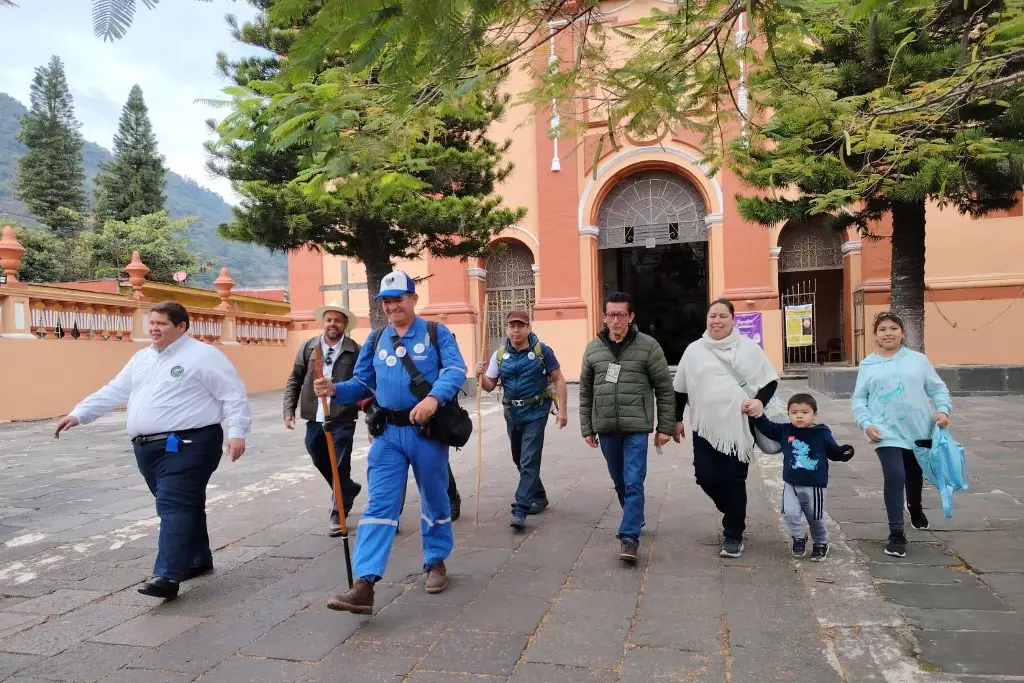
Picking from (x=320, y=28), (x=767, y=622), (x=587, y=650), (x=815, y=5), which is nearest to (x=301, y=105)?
(x=320, y=28)

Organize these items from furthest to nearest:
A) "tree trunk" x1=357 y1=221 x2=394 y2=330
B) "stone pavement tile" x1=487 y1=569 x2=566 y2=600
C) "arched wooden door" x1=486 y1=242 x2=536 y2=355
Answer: "arched wooden door" x1=486 y1=242 x2=536 y2=355 < "tree trunk" x1=357 y1=221 x2=394 y2=330 < "stone pavement tile" x1=487 y1=569 x2=566 y2=600

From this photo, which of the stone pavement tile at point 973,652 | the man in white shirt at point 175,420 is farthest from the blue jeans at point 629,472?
the man in white shirt at point 175,420

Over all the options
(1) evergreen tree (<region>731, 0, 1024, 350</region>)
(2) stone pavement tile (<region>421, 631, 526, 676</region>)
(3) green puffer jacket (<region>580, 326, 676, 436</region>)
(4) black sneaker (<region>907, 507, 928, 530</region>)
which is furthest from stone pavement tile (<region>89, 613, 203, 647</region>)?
(1) evergreen tree (<region>731, 0, 1024, 350</region>)

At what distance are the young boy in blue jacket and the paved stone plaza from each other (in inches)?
8.8

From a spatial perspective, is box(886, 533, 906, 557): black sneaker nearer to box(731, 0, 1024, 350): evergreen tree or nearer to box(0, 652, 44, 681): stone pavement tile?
box(731, 0, 1024, 350): evergreen tree

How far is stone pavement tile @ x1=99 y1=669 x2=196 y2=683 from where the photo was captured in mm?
2830

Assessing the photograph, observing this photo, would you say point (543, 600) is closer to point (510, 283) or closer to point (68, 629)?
point (68, 629)

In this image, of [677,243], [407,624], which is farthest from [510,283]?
[407,624]

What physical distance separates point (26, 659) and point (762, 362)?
410cm

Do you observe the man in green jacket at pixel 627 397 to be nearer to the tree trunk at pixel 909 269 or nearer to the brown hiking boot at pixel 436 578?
the brown hiking boot at pixel 436 578

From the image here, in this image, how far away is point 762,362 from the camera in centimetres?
425

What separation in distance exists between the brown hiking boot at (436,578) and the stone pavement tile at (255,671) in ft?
3.02

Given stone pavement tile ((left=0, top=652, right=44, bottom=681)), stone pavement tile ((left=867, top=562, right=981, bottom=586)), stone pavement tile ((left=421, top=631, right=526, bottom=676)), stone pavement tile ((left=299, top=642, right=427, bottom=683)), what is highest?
stone pavement tile ((left=299, top=642, right=427, bottom=683))

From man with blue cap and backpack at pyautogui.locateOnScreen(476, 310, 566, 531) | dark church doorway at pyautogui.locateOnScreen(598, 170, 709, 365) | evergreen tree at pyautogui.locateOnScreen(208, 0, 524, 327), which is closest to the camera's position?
man with blue cap and backpack at pyautogui.locateOnScreen(476, 310, 566, 531)
